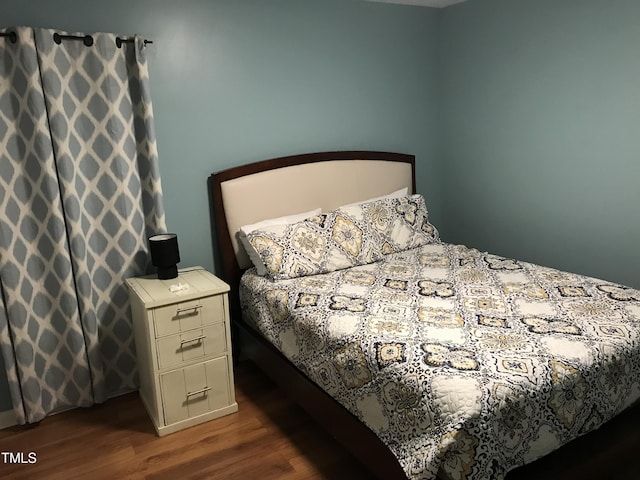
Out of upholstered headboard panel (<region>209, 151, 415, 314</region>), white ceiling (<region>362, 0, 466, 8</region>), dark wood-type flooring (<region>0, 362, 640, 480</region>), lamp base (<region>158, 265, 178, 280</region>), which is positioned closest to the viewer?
dark wood-type flooring (<region>0, 362, 640, 480</region>)

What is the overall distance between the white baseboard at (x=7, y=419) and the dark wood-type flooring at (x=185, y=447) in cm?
4

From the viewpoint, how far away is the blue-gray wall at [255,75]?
109 inches

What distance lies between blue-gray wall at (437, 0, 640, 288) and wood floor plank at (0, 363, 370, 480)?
1974mm

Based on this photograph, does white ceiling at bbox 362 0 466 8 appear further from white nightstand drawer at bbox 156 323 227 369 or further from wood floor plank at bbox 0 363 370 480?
wood floor plank at bbox 0 363 370 480

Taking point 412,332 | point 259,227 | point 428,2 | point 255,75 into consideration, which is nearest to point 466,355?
point 412,332

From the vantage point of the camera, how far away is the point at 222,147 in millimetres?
3064

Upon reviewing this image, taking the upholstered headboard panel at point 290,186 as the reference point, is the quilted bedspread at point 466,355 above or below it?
below

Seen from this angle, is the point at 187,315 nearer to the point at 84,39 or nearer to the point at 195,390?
the point at 195,390

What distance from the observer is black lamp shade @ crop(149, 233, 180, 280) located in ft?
8.78

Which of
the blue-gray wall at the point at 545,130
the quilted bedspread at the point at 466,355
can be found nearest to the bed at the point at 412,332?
the quilted bedspread at the point at 466,355

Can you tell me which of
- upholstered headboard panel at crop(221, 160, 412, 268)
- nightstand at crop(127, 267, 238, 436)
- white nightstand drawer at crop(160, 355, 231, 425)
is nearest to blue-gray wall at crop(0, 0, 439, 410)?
upholstered headboard panel at crop(221, 160, 412, 268)

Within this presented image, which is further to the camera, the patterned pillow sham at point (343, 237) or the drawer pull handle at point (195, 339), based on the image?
the patterned pillow sham at point (343, 237)

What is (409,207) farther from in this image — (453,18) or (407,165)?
(453,18)

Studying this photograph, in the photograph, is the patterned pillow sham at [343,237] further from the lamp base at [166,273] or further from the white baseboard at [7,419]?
the white baseboard at [7,419]
